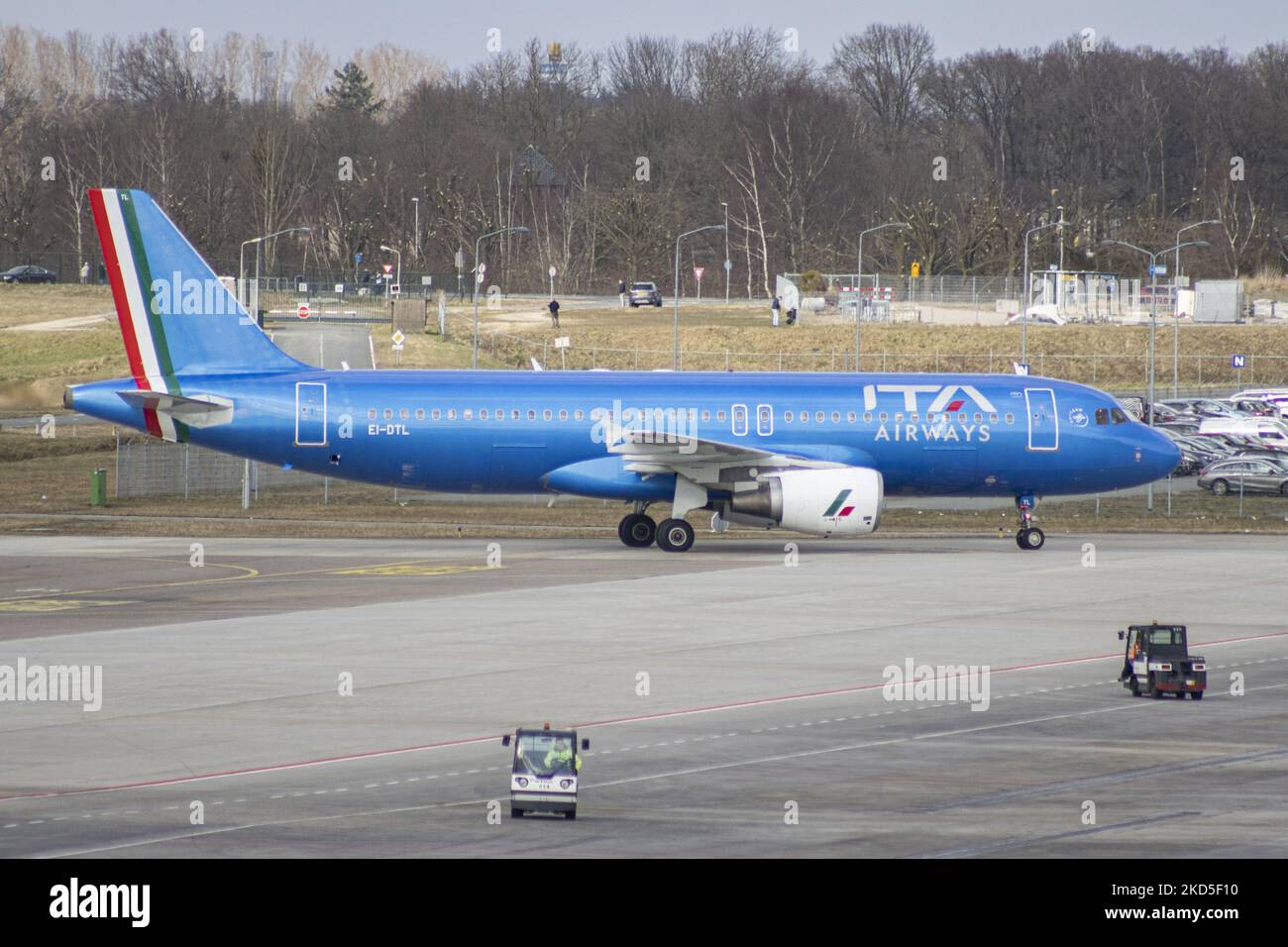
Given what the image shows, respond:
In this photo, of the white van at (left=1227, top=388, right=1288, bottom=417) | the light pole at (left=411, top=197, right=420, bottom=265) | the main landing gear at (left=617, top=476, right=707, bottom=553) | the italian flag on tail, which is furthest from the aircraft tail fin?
the light pole at (left=411, top=197, right=420, bottom=265)

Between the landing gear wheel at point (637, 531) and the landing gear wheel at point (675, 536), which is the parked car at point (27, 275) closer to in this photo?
the landing gear wheel at point (637, 531)

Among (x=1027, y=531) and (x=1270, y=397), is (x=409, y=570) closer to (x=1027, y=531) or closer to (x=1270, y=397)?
(x=1027, y=531)

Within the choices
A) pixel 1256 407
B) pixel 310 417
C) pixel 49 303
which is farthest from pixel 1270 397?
pixel 49 303

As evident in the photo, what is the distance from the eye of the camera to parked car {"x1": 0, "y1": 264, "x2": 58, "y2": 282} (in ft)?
441

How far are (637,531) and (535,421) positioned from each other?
4289 mm

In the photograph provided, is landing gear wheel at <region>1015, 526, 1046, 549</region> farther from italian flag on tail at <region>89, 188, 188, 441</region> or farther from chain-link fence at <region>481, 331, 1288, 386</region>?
chain-link fence at <region>481, 331, 1288, 386</region>

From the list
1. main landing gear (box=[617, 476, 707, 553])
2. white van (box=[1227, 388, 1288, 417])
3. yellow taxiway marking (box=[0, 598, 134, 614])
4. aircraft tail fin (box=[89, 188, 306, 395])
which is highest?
aircraft tail fin (box=[89, 188, 306, 395])

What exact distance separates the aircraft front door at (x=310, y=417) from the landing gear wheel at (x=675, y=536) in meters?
9.09

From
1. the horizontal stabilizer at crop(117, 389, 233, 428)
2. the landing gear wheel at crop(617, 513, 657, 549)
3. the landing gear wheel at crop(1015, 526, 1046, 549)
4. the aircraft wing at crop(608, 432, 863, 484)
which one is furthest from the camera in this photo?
the landing gear wheel at crop(617, 513, 657, 549)

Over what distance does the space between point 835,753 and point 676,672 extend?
610cm

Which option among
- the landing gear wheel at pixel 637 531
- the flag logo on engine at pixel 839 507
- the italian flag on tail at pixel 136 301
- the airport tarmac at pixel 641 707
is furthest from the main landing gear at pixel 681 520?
the italian flag on tail at pixel 136 301

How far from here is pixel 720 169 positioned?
15662 cm

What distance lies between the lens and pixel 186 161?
484 ft

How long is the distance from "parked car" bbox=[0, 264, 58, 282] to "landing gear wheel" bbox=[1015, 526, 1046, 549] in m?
111
